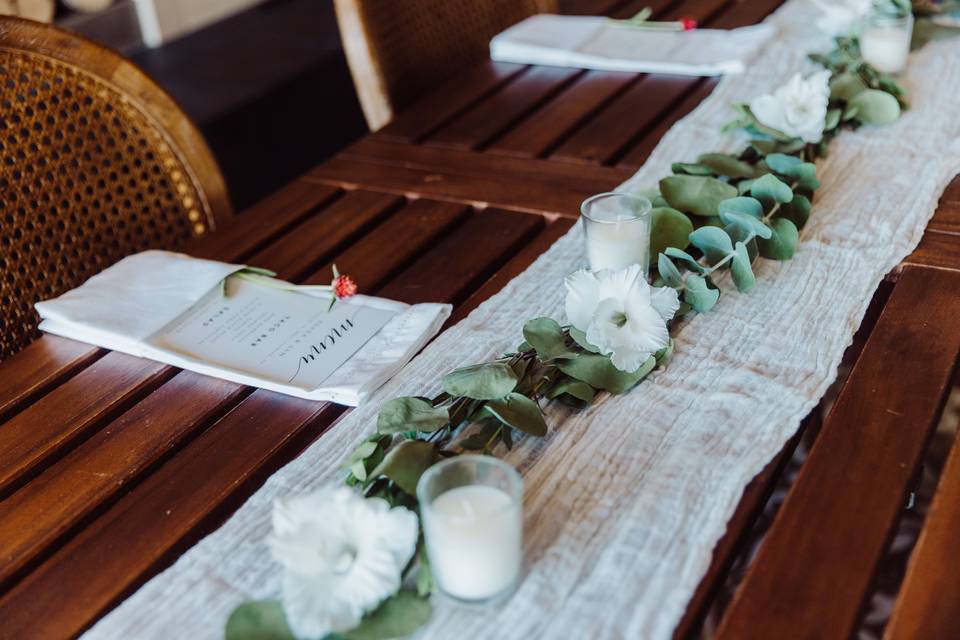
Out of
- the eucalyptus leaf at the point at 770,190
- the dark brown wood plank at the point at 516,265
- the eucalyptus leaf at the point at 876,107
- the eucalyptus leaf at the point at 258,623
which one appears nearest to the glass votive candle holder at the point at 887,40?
the eucalyptus leaf at the point at 876,107

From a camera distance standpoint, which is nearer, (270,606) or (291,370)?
(270,606)

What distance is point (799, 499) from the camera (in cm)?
66

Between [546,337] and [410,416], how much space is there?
0.45 feet

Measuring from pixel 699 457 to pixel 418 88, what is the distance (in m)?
0.98

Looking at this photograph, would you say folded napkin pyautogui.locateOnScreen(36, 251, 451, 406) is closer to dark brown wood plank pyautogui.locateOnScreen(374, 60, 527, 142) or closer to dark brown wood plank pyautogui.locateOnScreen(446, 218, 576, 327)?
dark brown wood plank pyautogui.locateOnScreen(446, 218, 576, 327)

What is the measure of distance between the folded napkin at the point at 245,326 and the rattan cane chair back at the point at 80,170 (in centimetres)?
17

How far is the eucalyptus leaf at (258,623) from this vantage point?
1.93 ft

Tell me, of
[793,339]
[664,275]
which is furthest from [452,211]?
[793,339]

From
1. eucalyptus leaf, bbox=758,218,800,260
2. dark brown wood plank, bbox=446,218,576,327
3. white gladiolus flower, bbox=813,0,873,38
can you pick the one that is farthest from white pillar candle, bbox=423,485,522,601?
white gladiolus flower, bbox=813,0,873,38

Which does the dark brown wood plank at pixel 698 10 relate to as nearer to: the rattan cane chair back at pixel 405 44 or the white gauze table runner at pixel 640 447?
the rattan cane chair back at pixel 405 44

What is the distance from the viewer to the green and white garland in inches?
23.7

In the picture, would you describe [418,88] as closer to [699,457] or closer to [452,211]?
[452,211]

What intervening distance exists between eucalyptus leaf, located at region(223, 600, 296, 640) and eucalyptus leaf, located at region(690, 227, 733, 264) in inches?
19.9

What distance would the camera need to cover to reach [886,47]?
133 cm
